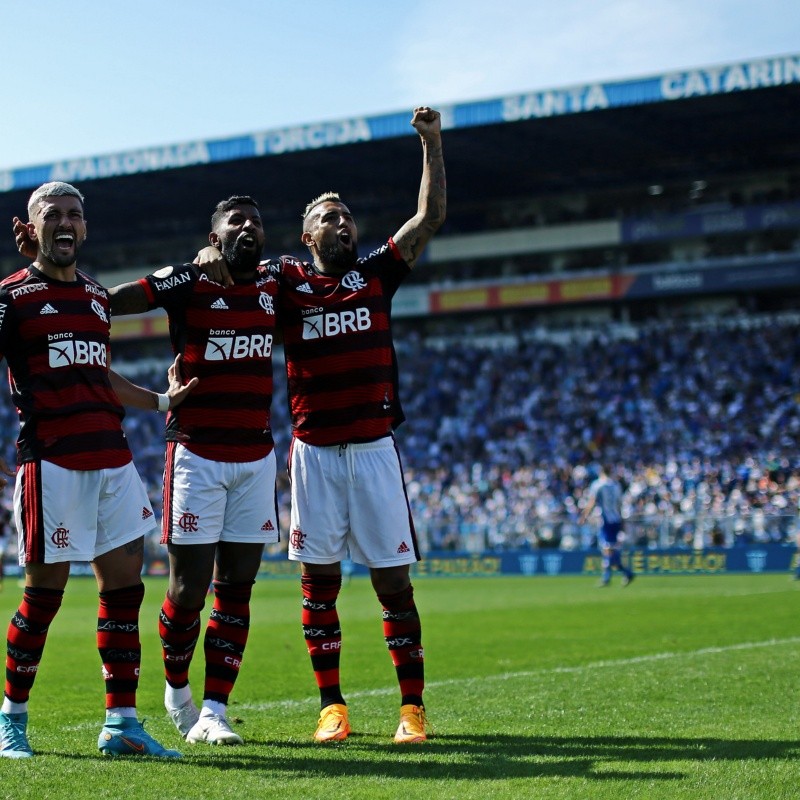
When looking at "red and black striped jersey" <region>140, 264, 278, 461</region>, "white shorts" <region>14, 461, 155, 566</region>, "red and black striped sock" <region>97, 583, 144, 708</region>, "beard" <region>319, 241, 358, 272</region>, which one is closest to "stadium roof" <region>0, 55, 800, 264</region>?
"beard" <region>319, 241, 358, 272</region>

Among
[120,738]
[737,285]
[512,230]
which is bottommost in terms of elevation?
[120,738]

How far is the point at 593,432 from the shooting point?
32500mm

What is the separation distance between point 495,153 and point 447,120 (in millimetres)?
3494

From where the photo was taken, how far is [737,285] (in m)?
38.9

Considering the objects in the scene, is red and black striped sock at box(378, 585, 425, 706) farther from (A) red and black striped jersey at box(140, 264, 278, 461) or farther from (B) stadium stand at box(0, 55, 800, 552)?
(B) stadium stand at box(0, 55, 800, 552)

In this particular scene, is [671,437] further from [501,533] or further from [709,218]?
[709,218]

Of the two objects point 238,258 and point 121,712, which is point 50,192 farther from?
point 121,712

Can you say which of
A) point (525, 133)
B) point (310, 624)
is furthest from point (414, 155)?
point (310, 624)

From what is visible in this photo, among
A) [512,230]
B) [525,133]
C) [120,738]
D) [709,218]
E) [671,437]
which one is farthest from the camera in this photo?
[512,230]

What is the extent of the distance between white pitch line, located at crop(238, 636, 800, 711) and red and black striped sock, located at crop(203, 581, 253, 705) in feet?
4.05

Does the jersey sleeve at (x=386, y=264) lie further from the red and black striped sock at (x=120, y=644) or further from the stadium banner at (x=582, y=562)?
the stadium banner at (x=582, y=562)

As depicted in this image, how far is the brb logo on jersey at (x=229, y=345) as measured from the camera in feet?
18.6

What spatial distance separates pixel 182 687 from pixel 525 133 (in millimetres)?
33082

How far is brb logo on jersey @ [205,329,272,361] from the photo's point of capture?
5.67 meters
